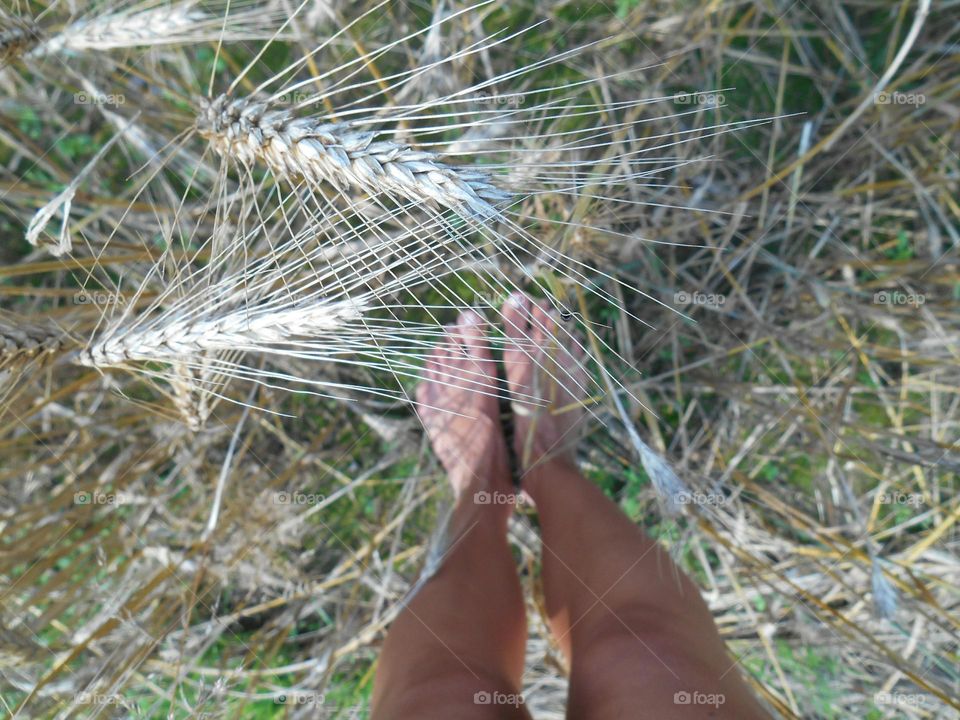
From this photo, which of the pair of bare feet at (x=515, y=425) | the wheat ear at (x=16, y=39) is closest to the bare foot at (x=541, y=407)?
the pair of bare feet at (x=515, y=425)

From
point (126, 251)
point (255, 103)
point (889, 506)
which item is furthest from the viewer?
point (889, 506)

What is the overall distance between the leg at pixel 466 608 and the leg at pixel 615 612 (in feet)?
0.34

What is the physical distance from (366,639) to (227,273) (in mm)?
1065

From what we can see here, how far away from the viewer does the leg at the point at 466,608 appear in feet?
3.19

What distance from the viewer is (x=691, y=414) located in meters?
1.60

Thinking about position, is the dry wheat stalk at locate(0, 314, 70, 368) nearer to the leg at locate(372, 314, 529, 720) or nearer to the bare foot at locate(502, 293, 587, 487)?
the leg at locate(372, 314, 529, 720)

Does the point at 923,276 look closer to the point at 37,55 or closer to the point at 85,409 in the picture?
the point at 37,55

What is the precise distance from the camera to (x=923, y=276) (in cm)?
147

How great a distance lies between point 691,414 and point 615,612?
2.20ft

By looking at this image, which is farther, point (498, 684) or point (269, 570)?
point (269, 570)

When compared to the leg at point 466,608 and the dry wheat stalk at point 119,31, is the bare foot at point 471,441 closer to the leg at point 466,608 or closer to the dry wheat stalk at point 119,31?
the leg at point 466,608

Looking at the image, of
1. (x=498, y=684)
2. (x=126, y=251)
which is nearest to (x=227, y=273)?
(x=126, y=251)

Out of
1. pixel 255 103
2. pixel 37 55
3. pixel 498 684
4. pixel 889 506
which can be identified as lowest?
pixel 498 684

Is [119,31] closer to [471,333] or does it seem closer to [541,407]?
[471,333]
